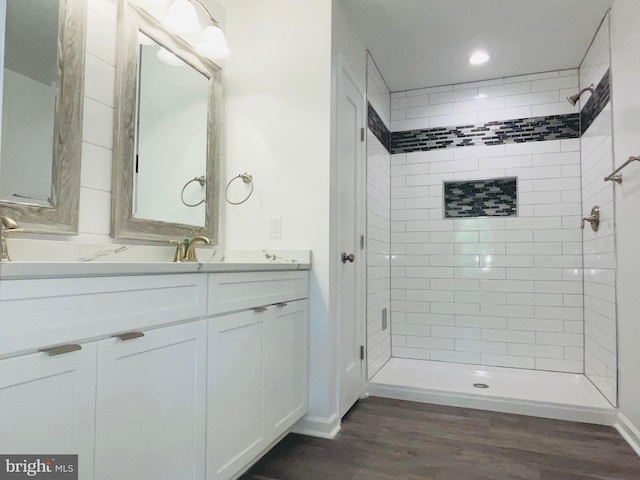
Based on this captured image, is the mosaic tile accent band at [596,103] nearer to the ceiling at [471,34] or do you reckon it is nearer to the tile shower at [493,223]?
the tile shower at [493,223]

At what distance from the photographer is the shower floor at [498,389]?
2.41m

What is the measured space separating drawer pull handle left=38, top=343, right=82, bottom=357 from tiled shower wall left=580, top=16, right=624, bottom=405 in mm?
2653

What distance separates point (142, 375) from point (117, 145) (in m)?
1.01

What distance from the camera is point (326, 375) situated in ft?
6.83

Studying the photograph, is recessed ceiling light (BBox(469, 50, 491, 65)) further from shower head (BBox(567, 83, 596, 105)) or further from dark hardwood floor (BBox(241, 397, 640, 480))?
dark hardwood floor (BBox(241, 397, 640, 480))

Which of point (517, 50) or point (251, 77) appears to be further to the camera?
point (517, 50)

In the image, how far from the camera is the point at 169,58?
6.44ft

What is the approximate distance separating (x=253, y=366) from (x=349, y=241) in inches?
42.6

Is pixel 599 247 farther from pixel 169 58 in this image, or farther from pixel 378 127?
pixel 169 58

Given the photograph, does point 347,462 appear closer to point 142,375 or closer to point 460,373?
point 142,375

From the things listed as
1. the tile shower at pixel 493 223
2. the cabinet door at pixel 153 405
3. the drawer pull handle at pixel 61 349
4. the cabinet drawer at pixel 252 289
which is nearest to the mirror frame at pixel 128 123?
the cabinet drawer at pixel 252 289

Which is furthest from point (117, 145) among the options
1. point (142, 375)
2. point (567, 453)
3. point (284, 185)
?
point (567, 453)

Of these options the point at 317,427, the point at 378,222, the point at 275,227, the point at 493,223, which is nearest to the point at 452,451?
the point at 317,427

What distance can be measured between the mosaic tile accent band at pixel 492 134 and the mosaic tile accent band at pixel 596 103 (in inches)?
4.9
